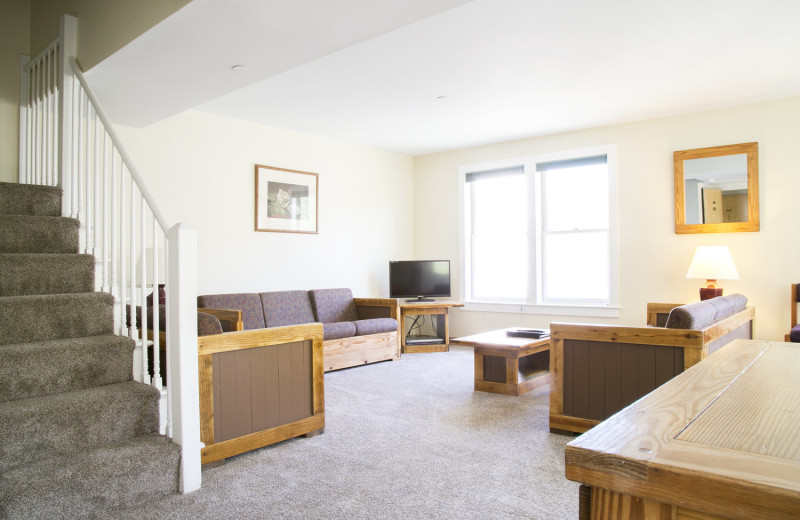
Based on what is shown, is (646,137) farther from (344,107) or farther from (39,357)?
(39,357)

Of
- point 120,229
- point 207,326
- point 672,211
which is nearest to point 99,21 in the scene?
point 120,229

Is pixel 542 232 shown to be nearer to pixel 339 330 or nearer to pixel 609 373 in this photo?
pixel 339 330

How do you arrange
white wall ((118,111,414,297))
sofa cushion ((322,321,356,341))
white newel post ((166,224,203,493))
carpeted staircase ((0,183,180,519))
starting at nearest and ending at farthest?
1. carpeted staircase ((0,183,180,519))
2. white newel post ((166,224,203,493))
3. white wall ((118,111,414,297))
4. sofa cushion ((322,321,356,341))

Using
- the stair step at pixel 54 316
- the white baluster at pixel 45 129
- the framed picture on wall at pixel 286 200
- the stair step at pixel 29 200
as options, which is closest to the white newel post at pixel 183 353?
the stair step at pixel 54 316

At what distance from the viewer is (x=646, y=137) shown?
18.7 ft

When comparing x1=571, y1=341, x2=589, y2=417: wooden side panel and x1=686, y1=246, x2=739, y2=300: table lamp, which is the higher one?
x1=686, y1=246, x2=739, y2=300: table lamp

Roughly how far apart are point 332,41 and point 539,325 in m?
4.55

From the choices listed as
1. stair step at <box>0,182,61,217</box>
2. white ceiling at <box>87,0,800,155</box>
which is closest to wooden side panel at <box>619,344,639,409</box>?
white ceiling at <box>87,0,800,155</box>

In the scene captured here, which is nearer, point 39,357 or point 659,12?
point 39,357

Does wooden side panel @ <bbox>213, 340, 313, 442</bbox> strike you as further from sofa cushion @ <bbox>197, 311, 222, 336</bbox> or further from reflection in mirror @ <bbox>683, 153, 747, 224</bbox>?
reflection in mirror @ <bbox>683, 153, 747, 224</bbox>

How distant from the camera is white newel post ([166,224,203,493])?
7.75 feet

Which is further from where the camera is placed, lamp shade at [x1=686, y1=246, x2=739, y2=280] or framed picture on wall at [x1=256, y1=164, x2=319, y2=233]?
framed picture on wall at [x1=256, y1=164, x2=319, y2=233]

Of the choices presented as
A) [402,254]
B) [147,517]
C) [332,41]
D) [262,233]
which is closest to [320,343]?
[147,517]

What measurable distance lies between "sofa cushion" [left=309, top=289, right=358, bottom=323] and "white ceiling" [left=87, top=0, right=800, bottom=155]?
6.21 ft
